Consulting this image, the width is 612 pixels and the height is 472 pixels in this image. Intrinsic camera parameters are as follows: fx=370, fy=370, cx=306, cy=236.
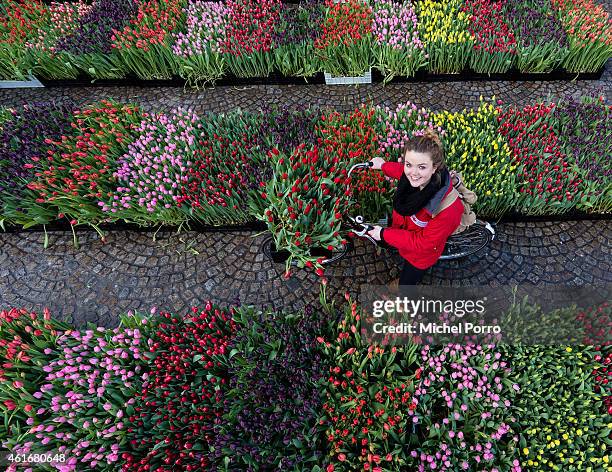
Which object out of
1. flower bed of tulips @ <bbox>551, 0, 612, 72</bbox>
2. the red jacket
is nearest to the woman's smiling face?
the red jacket

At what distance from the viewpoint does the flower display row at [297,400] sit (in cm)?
289

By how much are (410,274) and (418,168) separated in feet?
4.42

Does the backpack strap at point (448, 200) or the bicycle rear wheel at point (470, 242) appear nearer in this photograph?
the backpack strap at point (448, 200)

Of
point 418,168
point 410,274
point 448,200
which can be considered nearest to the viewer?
point 418,168

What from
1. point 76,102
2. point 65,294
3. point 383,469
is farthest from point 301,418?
point 76,102

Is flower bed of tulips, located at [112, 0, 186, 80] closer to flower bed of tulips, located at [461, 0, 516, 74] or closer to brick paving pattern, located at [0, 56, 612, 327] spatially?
brick paving pattern, located at [0, 56, 612, 327]

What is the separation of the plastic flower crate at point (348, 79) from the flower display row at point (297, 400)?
425 centimetres

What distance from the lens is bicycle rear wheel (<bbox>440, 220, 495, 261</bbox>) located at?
3980 mm

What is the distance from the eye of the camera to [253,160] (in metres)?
4.48

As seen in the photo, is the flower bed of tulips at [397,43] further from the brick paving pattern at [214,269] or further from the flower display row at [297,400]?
the flower display row at [297,400]

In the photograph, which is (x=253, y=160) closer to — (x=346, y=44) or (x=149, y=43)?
(x=346, y=44)

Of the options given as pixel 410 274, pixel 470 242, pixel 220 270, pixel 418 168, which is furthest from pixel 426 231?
pixel 220 270

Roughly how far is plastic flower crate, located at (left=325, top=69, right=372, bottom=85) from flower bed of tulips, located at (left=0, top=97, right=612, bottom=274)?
50.5 inches

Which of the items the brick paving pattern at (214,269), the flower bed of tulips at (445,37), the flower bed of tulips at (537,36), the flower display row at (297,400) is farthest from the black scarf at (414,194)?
the flower bed of tulips at (537,36)
